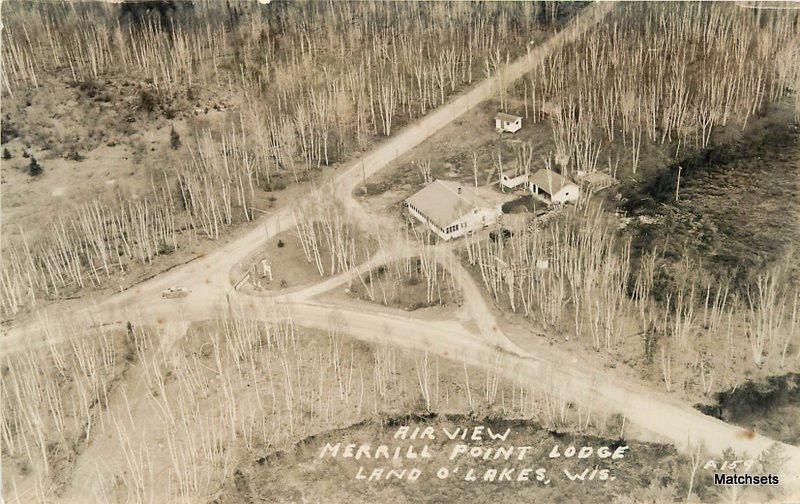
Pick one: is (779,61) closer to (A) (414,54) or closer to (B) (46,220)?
(A) (414,54)

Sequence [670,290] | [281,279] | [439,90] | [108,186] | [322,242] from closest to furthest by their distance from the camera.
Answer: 1. [670,290]
2. [281,279]
3. [322,242]
4. [108,186]
5. [439,90]

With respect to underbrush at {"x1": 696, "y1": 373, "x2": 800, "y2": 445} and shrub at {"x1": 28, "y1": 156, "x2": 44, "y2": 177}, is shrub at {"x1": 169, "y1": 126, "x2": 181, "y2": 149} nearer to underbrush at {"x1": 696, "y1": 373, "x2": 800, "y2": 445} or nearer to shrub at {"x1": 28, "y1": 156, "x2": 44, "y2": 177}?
shrub at {"x1": 28, "y1": 156, "x2": 44, "y2": 177}

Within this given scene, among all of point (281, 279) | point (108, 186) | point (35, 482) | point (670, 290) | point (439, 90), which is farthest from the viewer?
point (439, 90)

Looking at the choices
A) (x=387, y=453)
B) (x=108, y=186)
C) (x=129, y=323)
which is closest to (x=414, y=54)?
(x=108, y=186)

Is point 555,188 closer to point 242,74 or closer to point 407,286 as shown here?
point 407,286

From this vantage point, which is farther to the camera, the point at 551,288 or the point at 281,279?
the point at 281,279

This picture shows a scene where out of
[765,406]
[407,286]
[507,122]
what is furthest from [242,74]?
[765,406]

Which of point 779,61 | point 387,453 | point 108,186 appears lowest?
point 387,453
